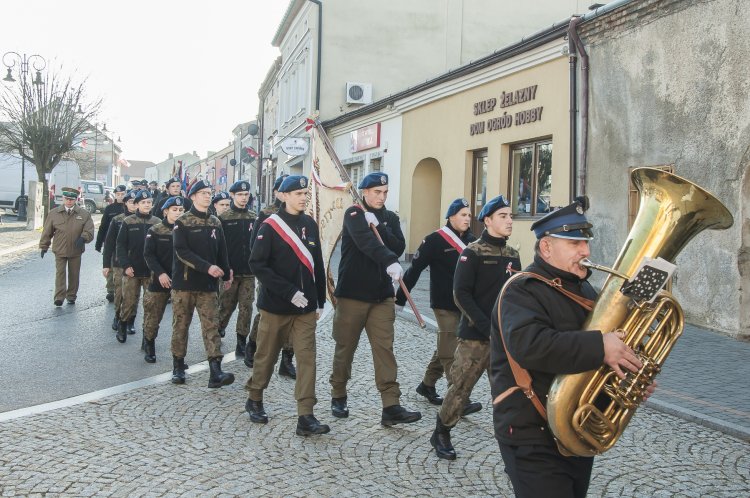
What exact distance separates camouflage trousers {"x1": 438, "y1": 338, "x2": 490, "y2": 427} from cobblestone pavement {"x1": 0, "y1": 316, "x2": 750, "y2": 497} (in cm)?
33

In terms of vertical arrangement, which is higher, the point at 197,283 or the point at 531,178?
the point at 531,178

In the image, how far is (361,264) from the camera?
20.9 feet

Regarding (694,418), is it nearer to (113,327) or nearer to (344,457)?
(344,457)

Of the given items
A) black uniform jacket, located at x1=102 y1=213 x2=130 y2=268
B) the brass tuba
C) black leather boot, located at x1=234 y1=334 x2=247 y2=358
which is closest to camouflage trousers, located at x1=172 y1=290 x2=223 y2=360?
black leather boot, located at x1=234 y1=334 x2=247 y2=358

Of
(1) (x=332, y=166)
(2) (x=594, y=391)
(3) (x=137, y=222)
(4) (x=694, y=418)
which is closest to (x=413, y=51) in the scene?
(3) (x=137, y=222)

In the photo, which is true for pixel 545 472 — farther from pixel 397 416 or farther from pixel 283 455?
pixel 397 416

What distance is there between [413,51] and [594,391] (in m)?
27.2

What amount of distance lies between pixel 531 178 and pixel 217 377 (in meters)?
9.61

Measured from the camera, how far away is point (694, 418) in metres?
6.39

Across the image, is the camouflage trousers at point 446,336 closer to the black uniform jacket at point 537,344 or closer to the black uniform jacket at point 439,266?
the black uniform jacket at point 439,266

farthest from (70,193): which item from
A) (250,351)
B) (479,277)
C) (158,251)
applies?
(479,277)

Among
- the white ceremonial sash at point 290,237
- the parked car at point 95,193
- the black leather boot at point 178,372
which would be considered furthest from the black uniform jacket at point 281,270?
the parked car at point 95,193

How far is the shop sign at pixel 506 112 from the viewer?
1460cm

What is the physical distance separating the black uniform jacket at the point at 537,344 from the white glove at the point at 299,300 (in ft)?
9.13
